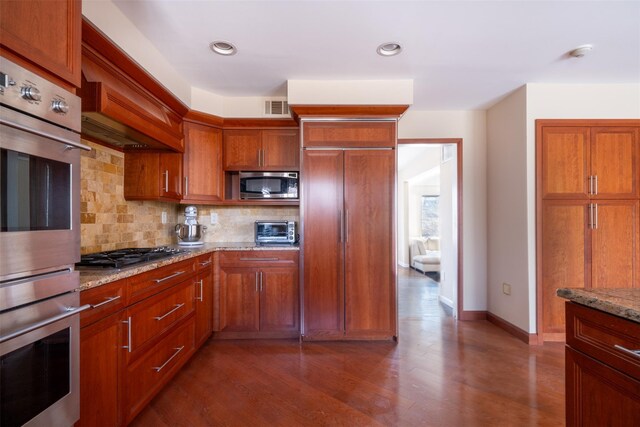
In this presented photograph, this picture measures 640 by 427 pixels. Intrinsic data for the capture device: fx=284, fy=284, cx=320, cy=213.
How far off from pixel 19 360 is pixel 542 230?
11.7 feet

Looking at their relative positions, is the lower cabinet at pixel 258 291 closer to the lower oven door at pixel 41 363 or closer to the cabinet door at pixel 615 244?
the lower oven door at pixel 41 363

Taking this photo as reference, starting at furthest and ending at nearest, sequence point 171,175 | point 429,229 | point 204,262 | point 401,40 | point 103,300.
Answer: point 429,229, point 171,175, point 204,262, point 401,40, point 103,300

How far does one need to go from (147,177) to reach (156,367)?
1.51m

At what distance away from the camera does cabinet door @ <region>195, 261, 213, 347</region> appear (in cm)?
242

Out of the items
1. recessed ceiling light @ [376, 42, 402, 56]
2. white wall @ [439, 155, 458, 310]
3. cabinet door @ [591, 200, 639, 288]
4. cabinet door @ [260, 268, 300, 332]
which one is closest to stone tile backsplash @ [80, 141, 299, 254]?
cabinet door @ [260, 268, 300, 332]

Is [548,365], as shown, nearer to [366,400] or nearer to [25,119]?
[366,400]

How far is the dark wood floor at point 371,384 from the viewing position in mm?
1693

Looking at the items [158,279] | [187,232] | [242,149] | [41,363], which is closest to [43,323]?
[41,363]

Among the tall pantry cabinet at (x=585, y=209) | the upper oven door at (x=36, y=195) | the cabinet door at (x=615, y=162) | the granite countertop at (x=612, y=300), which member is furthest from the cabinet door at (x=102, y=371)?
the cabinet door at (x=615, y=162)

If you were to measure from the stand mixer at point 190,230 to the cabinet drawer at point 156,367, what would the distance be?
0.90m

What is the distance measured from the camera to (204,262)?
2.52 meters

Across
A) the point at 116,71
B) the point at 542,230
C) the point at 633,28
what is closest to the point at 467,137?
the point at 542,230

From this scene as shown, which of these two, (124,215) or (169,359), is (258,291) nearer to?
(169,359)

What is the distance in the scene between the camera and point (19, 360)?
0.91 m
